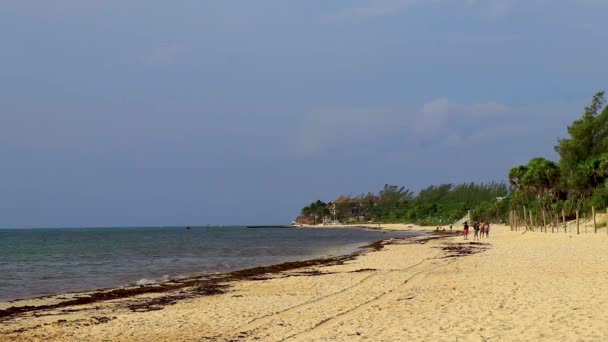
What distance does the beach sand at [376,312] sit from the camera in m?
11.7

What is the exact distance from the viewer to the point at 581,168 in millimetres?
62625

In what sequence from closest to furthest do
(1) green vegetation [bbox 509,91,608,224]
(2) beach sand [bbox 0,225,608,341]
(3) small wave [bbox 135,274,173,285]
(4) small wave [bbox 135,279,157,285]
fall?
1. (2) beach sand [bbox 0,225,608,341]
2. (4) small wave [bbox 135,279,157,285]
3. (3) small wave [bbox 135,274,173,285]
4. (1) green vegetation [bbox 509,91,608,224]

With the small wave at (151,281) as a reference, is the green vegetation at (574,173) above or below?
above

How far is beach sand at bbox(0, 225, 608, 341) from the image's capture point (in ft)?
38.2

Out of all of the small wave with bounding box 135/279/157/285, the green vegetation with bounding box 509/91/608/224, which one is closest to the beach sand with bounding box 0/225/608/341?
the small wave with bounding box 135/279/157/285

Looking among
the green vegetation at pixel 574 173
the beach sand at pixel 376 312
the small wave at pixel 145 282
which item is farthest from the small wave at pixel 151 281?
the green vegetation at pixel 574 173

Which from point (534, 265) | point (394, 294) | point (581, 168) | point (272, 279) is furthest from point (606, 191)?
point (394, 294)

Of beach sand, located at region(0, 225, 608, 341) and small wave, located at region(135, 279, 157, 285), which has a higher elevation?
beach sand, located at region(0, 225, 608, 341)

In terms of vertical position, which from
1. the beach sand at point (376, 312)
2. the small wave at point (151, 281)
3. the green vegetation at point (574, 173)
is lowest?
the small wave at point (151, 281)

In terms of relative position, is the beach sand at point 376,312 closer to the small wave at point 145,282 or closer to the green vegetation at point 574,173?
the small wave at point 145,282

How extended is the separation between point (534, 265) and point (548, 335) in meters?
15.3

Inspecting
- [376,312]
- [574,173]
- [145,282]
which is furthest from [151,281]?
[574,173]

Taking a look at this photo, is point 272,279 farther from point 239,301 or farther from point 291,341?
point 291,341

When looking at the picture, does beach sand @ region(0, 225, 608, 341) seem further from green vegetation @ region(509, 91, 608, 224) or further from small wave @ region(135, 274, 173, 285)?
green vegetation @ region(509, 91, 608, 224)
